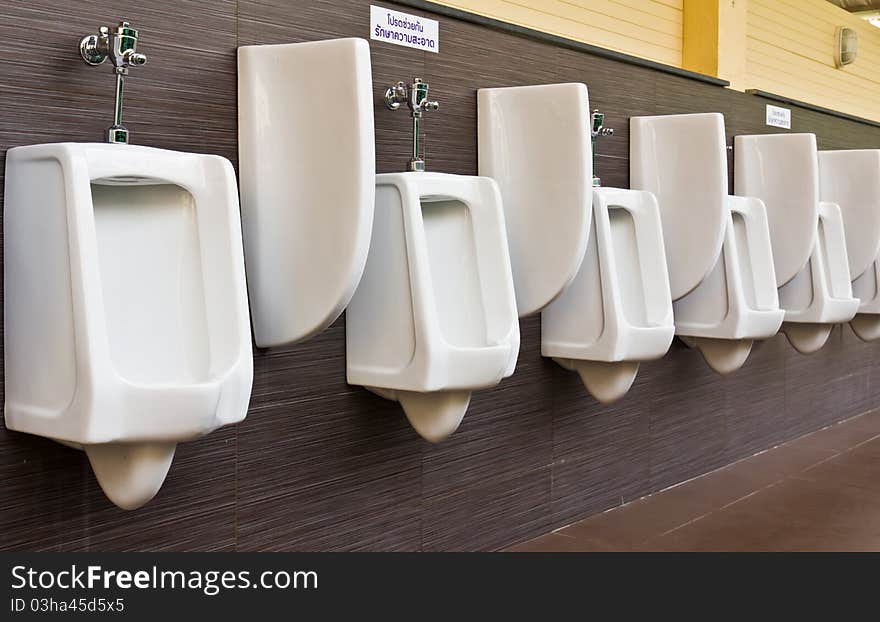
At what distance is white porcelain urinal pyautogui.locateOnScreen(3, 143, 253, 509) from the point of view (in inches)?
55.3

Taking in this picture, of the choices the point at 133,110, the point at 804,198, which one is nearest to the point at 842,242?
the point at 804,198

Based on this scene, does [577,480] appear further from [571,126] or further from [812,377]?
[812,377]

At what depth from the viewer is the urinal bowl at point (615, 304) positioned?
95.5 inches

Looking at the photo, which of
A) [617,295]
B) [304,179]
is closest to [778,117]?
[617,295]

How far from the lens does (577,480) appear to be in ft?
9.16

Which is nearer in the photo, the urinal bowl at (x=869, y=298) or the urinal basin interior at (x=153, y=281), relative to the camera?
the urinal basin interior at (x=153, y=281)

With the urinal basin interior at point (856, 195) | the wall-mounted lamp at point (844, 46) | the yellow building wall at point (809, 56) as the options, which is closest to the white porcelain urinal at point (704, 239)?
the urinal basin interior at point (856, 195)

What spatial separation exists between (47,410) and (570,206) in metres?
1.26

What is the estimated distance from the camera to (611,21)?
433 centimetres

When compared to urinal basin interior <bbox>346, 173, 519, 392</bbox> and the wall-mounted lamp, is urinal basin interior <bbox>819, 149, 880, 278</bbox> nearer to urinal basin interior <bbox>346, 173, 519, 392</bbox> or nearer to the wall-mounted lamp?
urinal basin interior <bbox>346, 173, 519, 392</bbox>

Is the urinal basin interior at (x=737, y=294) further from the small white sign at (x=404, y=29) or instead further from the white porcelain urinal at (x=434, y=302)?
the small white sign at (x=404, y=29)

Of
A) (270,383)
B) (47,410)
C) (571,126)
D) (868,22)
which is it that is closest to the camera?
(47,410)

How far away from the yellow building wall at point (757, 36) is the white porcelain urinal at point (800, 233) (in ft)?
3.38

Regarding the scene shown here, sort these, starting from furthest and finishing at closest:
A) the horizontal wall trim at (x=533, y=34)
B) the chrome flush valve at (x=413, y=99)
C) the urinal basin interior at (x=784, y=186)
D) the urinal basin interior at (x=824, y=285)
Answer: the urinal basin interior at (x=824, y=285) < the urinal basin interior at (x=784, y=186) < the horizontal wall trim at (x=533, y=34) < the chrome flush valve at (x=413, y=99)
